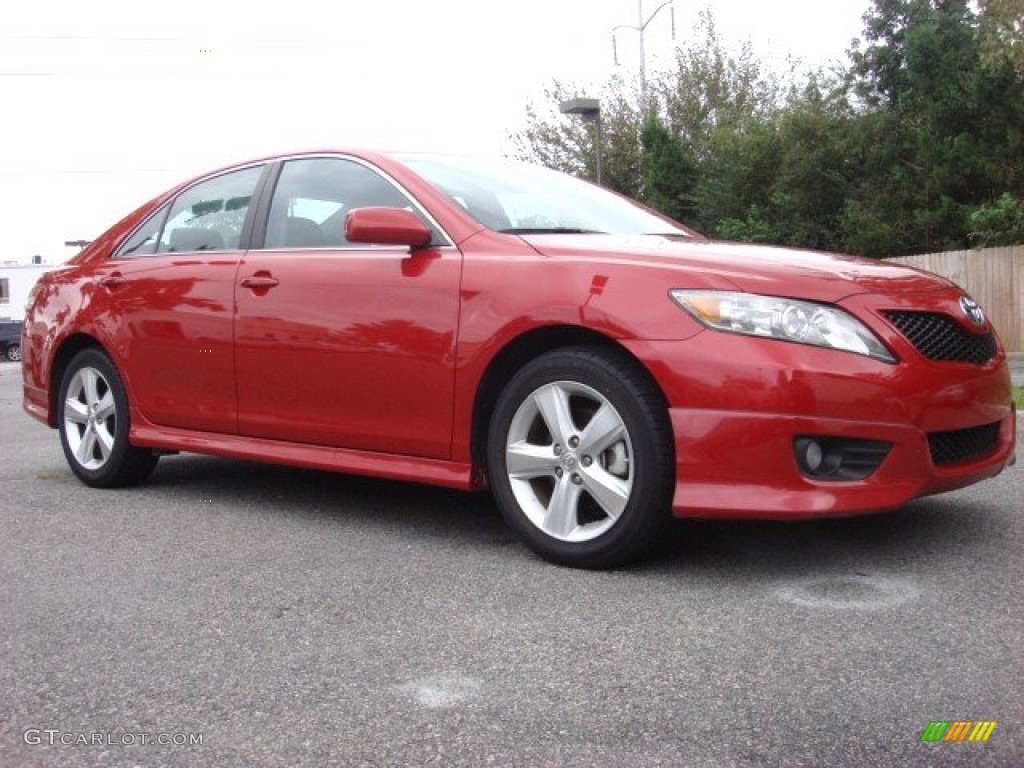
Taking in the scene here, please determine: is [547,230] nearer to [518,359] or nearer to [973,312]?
[518,359]

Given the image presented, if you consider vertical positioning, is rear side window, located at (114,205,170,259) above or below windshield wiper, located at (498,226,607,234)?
below

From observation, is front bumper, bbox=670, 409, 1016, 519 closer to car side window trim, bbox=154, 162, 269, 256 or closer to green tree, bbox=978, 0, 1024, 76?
car side window trim, bbox=154, 162, 269, 256

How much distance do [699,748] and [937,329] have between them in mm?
1956

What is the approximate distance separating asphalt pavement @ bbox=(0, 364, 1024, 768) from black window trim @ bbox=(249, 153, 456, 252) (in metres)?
1.12

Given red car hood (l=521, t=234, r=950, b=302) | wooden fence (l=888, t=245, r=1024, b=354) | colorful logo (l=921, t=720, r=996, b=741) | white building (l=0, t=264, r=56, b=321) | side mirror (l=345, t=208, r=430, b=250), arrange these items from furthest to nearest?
white building (l=0, t=264, r=56, b=321), wooden fence (l=888, t=245, r=1024, b=354), side mirror (l=345, t=208, r=430, b=250), red car hood (l=521, t=234, r=950, b=302), colorful logo (l=921, t=720, r=996, b=741)

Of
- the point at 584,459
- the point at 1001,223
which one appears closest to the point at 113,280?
the point at 584,459

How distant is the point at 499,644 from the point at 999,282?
16.8 m

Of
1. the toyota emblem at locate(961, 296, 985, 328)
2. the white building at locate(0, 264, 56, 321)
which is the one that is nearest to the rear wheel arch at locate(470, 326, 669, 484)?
the toyota emblem at locate(961, 296, 985, 328)

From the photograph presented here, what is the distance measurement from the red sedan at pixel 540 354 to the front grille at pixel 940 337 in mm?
10

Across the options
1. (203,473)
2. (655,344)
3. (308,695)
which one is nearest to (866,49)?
(203,473)

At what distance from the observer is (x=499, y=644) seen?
10.7 ft

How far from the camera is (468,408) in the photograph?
4.33m

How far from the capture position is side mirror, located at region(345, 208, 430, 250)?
4.40 m

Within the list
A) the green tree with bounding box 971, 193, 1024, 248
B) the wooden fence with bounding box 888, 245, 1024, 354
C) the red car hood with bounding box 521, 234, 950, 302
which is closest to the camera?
the red car hood with bounding box 521, 234, 950, 302
